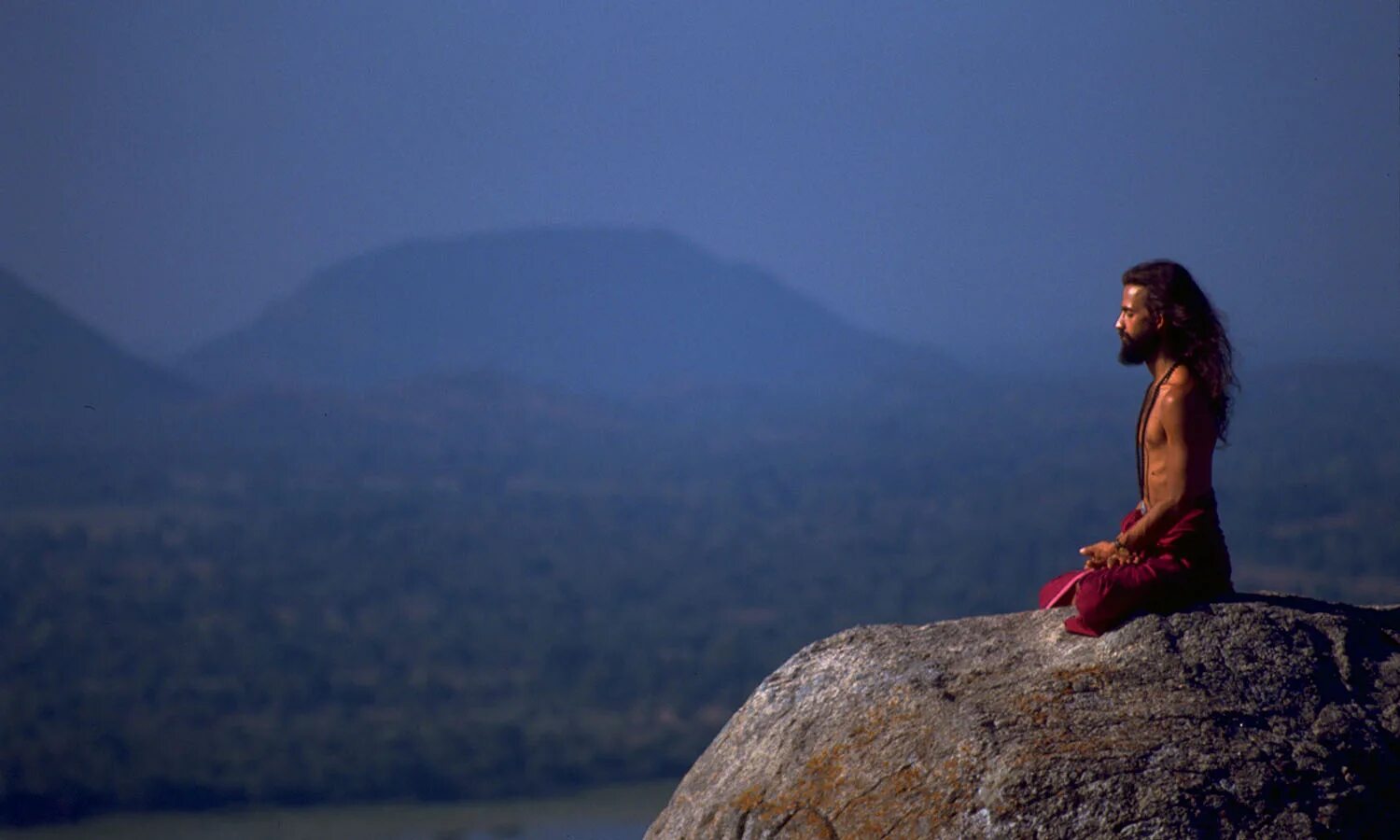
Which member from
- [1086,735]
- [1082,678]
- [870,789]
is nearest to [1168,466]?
[1082,678]

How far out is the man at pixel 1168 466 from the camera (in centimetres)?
390

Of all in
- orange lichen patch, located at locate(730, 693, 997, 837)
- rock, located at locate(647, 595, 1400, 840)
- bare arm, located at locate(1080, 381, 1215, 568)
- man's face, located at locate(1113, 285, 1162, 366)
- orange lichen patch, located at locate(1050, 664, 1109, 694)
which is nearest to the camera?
rock, located at locate(647, 595, 1400, 840)

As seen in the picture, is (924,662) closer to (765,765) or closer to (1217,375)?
(765,765)

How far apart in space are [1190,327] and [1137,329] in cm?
15

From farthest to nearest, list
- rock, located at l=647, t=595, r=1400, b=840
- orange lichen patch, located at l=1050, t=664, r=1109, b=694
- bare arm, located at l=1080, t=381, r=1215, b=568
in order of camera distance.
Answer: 1. bare arm, located at l=1080, t=381, r=1215, b=568
2. orange lichen patch, located at l=1050, t=664, r=1109, b=694
3. rock, located at l=647, t=595, r=1400, b=840

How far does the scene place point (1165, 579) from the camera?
153 inches

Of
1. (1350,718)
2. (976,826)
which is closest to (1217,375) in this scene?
(1350,718)

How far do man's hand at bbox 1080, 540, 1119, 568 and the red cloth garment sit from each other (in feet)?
0.25

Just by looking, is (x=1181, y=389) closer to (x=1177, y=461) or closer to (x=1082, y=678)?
(x=1177, y=461)

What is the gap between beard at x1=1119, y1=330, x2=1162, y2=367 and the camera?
4.18 metres

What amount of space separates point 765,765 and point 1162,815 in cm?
115

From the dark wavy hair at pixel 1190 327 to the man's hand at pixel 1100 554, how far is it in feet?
1.54

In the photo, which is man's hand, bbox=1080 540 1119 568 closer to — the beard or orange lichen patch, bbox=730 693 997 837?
the beard

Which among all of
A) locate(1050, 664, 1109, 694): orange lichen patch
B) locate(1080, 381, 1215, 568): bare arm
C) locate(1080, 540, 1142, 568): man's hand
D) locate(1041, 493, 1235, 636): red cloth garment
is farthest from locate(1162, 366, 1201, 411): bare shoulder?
locate(1050, 664, 1109, 694): orange lichen patch
